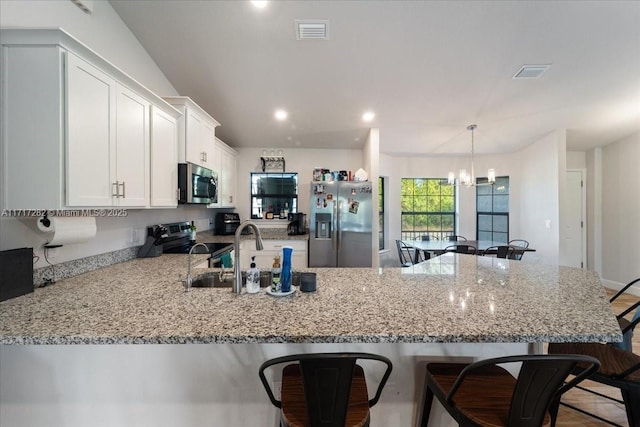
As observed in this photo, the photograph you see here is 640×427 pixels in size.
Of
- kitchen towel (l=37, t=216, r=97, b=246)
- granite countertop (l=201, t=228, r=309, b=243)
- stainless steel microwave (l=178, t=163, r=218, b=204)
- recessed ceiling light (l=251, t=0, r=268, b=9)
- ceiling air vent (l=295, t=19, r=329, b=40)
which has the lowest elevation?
granite countertop (l=201, t=228, r=309, b=243)

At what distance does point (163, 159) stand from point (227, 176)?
6.13 feet

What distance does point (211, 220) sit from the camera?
170 inches

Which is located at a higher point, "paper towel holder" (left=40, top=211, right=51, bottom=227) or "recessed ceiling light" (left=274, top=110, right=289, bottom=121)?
"recessed ceiling light" (left=274, top=110, right=289, bottom=121)

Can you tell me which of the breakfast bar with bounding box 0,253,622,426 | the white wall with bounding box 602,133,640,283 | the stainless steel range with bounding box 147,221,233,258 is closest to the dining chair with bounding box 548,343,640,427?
the breakfast bar with bounding box 0,253,622,426

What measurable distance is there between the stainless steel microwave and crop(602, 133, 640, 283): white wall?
631 centimetres

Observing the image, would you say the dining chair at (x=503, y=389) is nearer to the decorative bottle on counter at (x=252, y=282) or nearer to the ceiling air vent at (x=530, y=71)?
the decorative bottle on counter at (x=252, y=282)

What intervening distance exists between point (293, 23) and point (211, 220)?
305cm

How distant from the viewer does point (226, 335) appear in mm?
957

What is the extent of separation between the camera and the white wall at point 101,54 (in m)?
1.50

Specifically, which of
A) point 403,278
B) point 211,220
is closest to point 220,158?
point 211,220

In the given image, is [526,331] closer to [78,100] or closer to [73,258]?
[78,100]

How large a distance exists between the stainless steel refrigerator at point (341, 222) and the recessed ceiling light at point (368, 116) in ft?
2.98

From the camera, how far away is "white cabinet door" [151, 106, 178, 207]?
84.4 inches

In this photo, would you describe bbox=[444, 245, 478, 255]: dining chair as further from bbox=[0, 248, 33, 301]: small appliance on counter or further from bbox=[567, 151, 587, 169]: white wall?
bbox=[0, 248, 33, 301]: small appliance on counter
